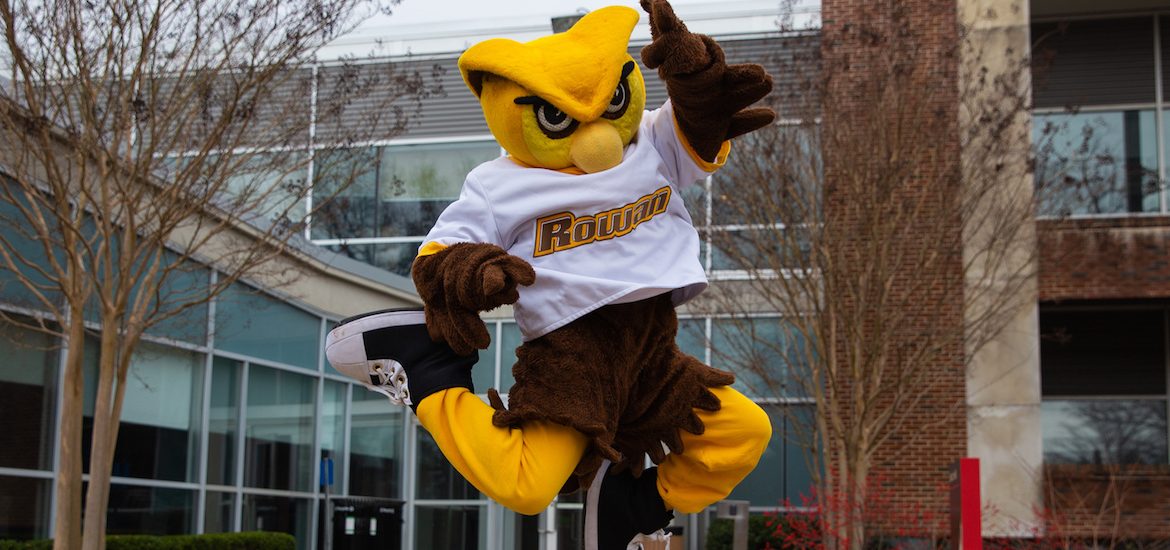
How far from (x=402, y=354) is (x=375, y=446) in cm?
1483

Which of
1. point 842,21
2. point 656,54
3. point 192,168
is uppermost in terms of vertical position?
point 842,21

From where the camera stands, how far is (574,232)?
3.68m

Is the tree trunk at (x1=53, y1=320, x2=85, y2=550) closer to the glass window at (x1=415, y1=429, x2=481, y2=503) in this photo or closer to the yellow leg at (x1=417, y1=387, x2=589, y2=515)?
the yellow leg at (x1=417, y1=387, x2=589, y2=515)

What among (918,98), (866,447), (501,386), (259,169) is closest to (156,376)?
(259,169)

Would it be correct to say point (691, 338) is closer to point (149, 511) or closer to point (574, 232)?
point (149, 511)

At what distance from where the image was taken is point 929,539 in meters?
15.2

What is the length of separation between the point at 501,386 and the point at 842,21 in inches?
269

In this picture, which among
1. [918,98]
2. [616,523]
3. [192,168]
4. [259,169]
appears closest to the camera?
[616,523]

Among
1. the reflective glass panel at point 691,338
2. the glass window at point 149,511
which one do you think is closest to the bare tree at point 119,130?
the glass window at point 149,511

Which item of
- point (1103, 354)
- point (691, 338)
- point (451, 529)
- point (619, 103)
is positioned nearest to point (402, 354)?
point (619, 103)

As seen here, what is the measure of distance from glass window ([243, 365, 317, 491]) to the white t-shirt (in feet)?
40.0

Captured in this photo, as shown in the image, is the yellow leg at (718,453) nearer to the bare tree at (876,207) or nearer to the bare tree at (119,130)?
the bare tree at (119,130)

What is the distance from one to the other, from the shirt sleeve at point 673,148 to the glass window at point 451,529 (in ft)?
48.9

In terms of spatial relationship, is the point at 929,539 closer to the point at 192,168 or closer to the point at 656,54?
the point at 192,168
